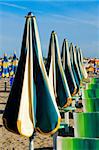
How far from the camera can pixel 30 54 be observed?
3729 mm

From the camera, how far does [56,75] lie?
5500 millimetres

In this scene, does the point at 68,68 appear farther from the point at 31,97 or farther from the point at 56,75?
the point at 31,97

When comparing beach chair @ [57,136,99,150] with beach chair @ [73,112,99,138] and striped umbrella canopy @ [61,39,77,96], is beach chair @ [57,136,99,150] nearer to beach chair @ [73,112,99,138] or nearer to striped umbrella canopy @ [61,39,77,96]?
beach chair @ [73,112,99,138]

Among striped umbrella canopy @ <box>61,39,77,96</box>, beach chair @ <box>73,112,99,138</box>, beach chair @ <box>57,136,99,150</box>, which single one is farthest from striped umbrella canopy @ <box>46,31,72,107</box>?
beach chair @ <box>57,136,99,150</box>

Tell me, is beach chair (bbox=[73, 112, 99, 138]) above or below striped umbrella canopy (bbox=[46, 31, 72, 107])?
below

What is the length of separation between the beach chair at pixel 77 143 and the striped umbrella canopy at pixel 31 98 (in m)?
0.16

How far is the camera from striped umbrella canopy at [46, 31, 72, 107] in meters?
5.41

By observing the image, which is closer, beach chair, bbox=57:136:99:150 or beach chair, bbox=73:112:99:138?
beach chair, bbox=57:136:99:150

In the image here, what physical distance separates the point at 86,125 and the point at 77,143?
1649 millimetres

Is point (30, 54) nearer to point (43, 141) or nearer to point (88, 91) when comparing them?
point (43, 141)

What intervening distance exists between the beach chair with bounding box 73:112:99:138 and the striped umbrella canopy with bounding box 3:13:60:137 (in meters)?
1.58

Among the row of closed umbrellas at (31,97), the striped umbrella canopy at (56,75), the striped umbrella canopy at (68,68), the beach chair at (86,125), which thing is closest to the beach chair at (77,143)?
the row of closed umbrellas at (31,97)

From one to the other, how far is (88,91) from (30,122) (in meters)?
5.12

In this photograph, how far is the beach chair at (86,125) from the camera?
204 inches
